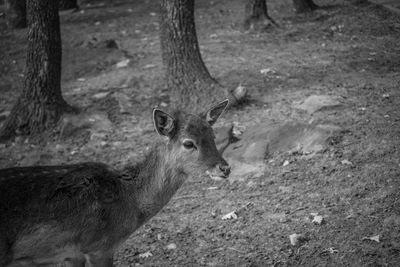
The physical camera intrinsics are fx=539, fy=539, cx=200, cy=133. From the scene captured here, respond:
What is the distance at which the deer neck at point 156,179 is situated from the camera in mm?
5223

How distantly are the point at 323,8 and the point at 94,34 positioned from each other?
6.55 m

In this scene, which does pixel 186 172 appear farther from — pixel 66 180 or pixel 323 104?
pixel 323 104

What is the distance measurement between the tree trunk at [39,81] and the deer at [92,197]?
444 cm

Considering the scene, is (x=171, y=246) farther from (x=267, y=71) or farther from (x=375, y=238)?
(x=267, y=71)

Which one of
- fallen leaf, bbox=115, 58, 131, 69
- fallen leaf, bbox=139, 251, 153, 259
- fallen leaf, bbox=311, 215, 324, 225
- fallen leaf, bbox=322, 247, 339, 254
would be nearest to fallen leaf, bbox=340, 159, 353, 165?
fallen leaf, bbox=311, 215, 324, 225

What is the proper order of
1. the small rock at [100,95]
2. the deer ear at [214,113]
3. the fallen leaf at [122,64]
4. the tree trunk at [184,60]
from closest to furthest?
the deer ear at [214,113], the tree trunk at [184,60], the small rock at [100,95], the fallen leaf at [122,64]

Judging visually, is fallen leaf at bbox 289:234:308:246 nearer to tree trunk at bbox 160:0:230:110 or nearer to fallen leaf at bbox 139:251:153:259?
fallen leaf at bbox 139:251:153:259

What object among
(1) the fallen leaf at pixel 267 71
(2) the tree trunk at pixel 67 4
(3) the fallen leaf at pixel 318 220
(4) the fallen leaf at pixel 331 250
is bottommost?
(2) the tree trunk at pixel 67 4

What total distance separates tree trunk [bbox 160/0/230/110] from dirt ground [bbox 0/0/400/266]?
1.95ft

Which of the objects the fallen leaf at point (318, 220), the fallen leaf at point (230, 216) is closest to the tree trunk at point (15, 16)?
the fallen leaf at point (230, 216)

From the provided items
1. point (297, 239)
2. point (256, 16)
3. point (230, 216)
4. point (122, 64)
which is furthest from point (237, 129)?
point (256, 16)

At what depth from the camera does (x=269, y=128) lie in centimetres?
803

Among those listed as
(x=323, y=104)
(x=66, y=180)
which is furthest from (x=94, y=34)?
(x=66, y=180)

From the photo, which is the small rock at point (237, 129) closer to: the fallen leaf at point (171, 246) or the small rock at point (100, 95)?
the fallen leaf at point (171, 246)
